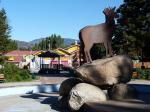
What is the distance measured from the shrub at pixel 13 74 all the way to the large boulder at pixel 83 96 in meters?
22.3

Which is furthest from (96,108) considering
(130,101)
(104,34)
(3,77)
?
(3,77)

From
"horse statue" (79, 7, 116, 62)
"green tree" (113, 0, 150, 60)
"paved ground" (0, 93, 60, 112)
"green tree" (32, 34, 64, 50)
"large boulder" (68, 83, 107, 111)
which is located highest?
"green tree" (32, 34, 64, 50)

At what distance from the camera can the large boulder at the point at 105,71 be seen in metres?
16.7

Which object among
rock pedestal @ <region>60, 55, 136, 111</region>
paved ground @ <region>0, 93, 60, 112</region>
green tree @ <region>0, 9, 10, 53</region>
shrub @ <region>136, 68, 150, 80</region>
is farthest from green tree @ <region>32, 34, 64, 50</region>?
rock pedestal @ <region>60, 55, 136, 111</region>

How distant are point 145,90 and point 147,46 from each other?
2101 cm

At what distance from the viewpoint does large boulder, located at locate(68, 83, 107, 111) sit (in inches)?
613

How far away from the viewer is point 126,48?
48719 millimetres

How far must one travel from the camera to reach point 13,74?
39094mm

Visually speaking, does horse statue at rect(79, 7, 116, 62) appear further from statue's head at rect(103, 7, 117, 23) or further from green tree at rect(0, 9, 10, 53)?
green tree at rect(0, 9, 10, 53)

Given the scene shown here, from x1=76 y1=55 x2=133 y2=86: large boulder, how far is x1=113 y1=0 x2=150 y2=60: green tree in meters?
28.9

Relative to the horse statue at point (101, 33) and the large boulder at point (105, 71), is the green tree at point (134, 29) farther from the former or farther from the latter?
the large boulder at point (105, 71)

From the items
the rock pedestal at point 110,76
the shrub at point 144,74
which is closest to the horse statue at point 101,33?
the rock pedestal at point 110,76

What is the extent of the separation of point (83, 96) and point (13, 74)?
24274mm

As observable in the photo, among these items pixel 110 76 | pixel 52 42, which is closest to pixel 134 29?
pixel 110 76
